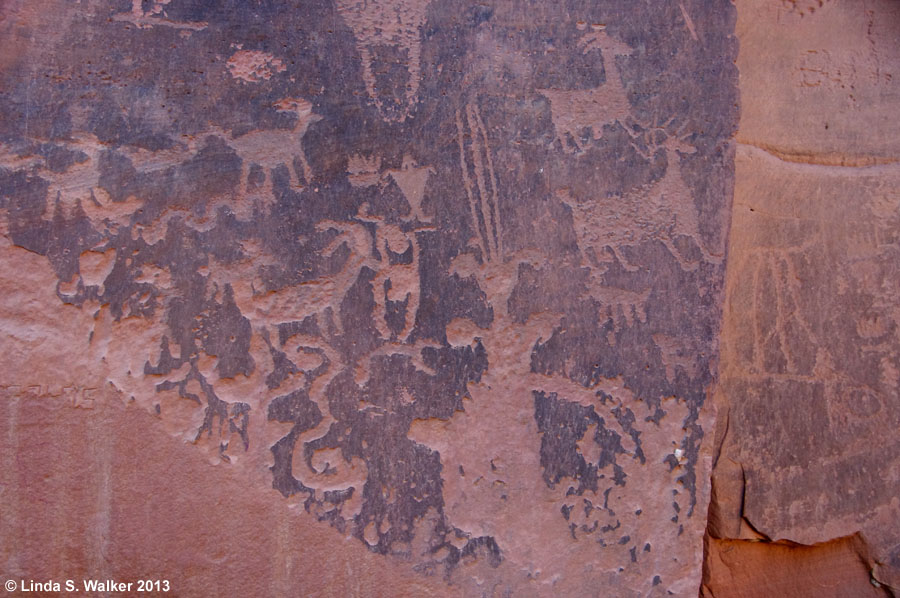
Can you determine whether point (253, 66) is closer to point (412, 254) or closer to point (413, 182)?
point (413, 182)

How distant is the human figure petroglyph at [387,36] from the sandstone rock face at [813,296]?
0.90 meters

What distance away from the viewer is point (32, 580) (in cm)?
133

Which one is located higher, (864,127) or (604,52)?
(604,52)

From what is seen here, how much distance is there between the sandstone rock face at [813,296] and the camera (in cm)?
162

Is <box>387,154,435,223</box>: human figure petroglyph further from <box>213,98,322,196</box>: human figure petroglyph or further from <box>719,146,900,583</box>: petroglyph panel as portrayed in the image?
A: <box>719,146,900,583</box>: petroglyph panel

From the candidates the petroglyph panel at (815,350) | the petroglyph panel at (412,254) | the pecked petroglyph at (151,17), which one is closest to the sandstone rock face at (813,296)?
the petroglyph panel at (815,350)

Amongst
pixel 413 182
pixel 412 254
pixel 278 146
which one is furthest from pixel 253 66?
pixel 412 254

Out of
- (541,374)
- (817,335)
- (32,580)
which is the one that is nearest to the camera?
(32,580)

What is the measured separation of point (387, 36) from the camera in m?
1.45

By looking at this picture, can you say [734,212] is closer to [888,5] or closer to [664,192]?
[664,192]

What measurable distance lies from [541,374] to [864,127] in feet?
3.79

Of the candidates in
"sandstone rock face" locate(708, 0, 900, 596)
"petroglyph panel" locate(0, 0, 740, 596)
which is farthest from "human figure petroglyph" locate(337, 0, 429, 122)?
"sandstone rock face" locate(708, 0, 900, 596)

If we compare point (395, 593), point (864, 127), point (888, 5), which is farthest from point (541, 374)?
point (888, 5)

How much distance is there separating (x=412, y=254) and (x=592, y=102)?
1.85ft
